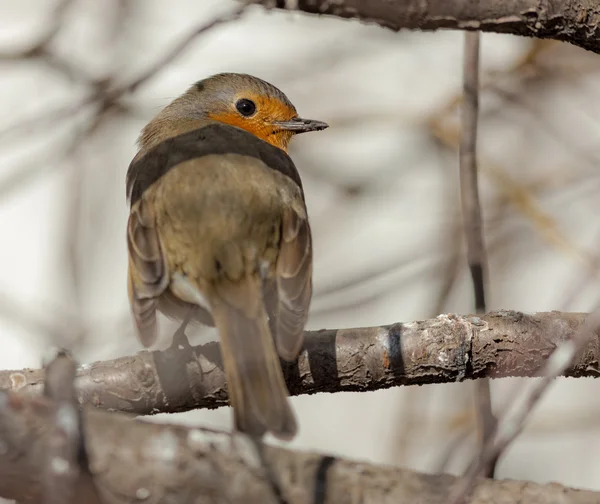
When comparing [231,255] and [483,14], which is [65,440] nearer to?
[231,255]

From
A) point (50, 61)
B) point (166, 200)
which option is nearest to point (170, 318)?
point (166, 200)

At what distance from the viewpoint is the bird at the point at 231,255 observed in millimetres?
3293

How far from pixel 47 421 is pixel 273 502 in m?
0.59

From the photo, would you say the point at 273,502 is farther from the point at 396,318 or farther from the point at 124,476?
the point at 396,318

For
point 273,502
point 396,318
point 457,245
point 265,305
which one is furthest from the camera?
point 396,318

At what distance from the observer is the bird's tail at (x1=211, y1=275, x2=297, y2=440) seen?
10.1 ft

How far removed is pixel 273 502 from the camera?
7.36 feet

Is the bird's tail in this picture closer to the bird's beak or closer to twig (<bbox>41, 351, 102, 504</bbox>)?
twig (<bbox>41, 351, 102, 504</bbox>)

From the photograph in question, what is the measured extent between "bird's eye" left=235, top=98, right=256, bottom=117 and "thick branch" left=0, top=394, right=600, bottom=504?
3383 mm

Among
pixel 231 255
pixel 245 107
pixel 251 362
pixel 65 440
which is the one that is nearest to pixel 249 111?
pixel 245 107

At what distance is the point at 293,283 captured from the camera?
3.78 metres

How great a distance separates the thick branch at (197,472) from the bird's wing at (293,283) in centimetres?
112

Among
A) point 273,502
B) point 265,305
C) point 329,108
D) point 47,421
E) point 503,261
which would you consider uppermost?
point 329,108

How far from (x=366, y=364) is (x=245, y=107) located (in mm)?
2331
